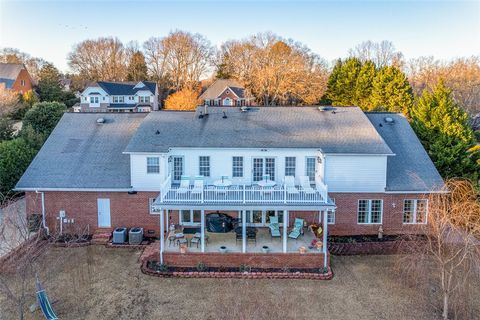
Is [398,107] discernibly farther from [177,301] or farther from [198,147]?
[177,301]

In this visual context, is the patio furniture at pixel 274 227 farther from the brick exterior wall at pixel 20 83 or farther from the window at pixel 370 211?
the brick exterior wall at pixel 20 83

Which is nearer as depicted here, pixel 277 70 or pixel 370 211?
pixel 370 211

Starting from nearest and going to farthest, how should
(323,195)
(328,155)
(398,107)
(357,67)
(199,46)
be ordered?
(323,195) < (328,155) < (398,107) < (357,67) < (199,46)

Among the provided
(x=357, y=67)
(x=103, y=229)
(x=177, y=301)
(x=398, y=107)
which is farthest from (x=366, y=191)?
(x=357, y=67)

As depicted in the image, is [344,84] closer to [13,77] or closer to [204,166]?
[204,166]

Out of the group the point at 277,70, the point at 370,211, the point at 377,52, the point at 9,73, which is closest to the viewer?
the point at 370,211

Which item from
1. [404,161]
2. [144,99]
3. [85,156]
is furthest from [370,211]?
[144,99]
